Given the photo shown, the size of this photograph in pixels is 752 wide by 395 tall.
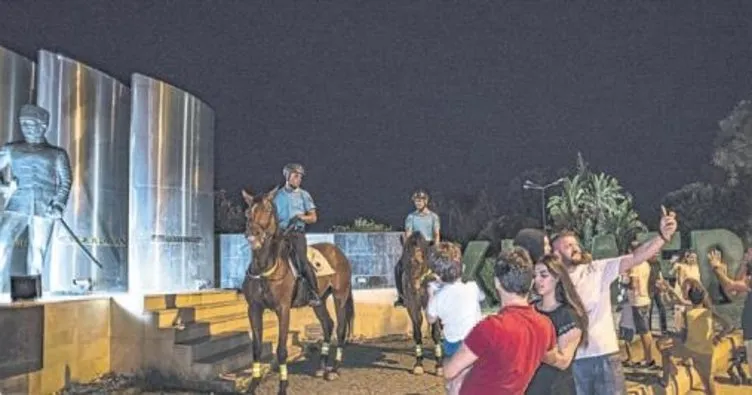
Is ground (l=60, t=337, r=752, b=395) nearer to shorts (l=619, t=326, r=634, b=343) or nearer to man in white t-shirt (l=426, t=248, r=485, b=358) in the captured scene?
shorts (l=619, t=326, r=634, b=343)

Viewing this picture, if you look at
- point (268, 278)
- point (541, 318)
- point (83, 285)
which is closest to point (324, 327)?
point (268, 278)

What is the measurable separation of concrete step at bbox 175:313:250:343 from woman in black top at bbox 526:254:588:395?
6014 millimetres

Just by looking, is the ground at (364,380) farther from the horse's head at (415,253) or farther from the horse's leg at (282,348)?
the horse's head at (415,253)

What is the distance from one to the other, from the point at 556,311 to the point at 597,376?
2.88 feet

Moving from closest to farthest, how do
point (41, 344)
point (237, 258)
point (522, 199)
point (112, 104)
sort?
point (41, 344) < point (112, 104) < point (237, 258) < point (522, 199)

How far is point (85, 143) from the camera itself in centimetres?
1401

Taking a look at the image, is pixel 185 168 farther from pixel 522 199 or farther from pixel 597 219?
pixel 522 199

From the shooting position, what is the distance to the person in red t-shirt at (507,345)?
150 inches

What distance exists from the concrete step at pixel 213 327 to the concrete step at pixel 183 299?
41 cm

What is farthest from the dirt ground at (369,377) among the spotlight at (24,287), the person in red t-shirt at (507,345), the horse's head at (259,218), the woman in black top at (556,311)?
the person in red t-shirt at (507,345)

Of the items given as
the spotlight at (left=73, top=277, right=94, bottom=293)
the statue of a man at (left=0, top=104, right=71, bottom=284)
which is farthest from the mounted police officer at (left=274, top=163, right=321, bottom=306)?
the spotlight at (left=73, top=277, right=94, bottom=293)

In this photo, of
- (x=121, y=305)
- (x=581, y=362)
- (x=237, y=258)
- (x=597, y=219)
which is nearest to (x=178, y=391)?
(x=121, y=305)

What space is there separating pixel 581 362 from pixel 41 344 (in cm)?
553

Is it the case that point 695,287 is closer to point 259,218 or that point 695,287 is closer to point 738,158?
point 259,218
